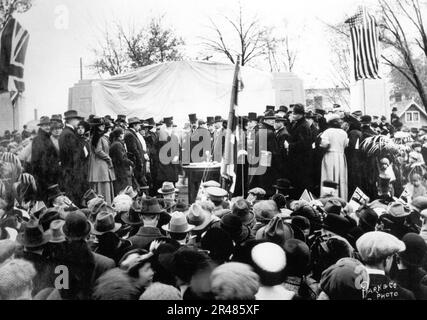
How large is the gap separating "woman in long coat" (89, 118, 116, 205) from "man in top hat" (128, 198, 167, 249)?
273cm

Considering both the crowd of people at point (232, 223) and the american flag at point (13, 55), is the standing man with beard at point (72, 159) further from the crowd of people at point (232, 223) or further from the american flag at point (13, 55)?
the american flag at point (13, 55)

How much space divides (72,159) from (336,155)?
135 inches

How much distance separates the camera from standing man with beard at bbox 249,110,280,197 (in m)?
6.36

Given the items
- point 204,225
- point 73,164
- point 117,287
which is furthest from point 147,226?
point 73,164

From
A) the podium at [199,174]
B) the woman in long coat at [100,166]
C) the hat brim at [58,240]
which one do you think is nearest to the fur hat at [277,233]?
the hat brim at [58,240]

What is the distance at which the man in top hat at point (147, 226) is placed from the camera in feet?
10.5

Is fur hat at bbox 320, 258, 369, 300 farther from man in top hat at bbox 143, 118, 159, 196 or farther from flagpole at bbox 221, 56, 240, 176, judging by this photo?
man in top hat at bbox 143, 118, 159, 196

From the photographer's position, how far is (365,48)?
549 cm

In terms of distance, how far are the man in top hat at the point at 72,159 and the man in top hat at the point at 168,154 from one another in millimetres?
1924

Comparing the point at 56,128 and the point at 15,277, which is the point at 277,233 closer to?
the point at 15,277

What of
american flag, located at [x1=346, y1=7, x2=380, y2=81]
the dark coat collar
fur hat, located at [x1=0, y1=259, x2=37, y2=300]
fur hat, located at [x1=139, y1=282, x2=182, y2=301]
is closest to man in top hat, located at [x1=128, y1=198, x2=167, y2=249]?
the dark coat collar
